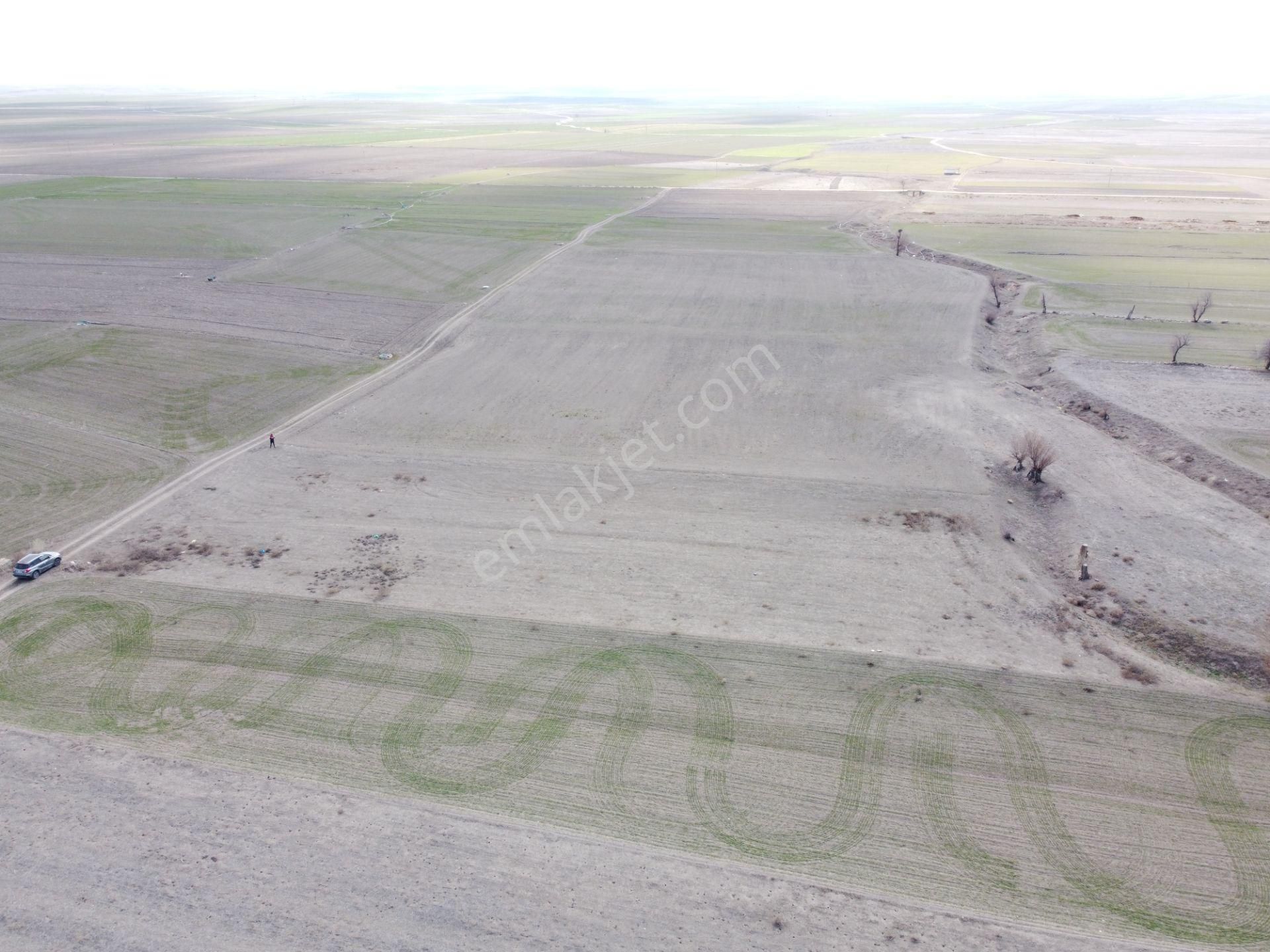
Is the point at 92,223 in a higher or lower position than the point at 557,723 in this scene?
higher

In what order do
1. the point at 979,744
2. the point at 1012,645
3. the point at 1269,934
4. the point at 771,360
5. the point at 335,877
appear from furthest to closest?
the point at 771,360 → the point at 1012,645 → the point at 979,744 → the point at 335,877 → the point at 1269,934

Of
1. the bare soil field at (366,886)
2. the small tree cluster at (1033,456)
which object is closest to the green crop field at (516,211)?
the small tree cluster at (1033,456)

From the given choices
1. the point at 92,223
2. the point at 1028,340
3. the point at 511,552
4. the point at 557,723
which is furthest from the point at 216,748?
the point at 92,223

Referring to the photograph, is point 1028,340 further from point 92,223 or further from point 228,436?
point 92,223

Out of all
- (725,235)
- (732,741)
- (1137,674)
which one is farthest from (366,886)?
(725,235)

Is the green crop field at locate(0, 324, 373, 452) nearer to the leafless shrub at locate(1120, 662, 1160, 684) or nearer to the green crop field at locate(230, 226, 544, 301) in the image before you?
the green crop field at locate(230, 226, 544, 301)

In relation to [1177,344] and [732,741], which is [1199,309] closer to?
[1177,344]

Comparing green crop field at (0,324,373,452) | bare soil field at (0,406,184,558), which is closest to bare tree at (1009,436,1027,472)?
green crop field at (0,324,373,452)
